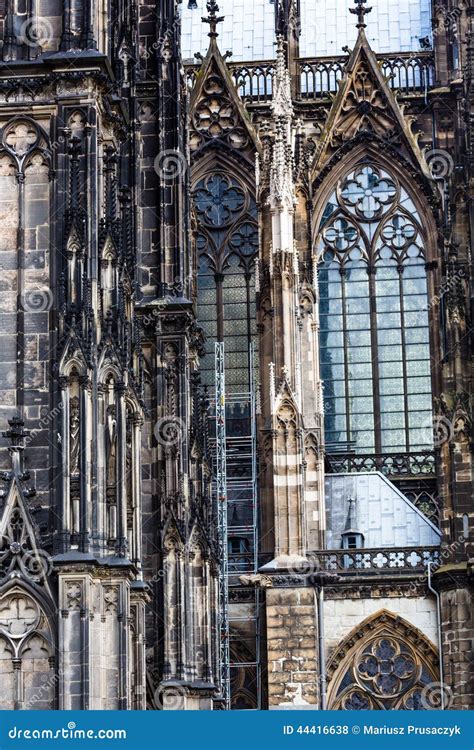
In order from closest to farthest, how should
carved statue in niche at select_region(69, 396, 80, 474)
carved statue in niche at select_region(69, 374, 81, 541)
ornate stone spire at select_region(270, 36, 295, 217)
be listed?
carved statue in niche at select_region(69, 374, 81, 541), carved statue in niche at select_region(69, 396, 80, 474), ornate stone spire at select_region(270, 36, 295, 217)

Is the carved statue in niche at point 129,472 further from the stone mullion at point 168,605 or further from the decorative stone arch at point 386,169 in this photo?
the decorative stone arch at point 386,169

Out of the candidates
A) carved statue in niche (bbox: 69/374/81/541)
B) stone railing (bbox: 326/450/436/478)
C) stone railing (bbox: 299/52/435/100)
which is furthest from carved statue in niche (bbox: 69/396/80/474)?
stone railing (bbox: 299/52/435/100)

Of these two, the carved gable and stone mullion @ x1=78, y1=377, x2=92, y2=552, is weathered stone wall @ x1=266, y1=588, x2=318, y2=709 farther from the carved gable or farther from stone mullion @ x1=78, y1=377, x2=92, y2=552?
stone mullion @ x1=78, y1=377, x2=92, y2=552

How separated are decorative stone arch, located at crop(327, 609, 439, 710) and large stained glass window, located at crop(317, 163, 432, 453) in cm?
569

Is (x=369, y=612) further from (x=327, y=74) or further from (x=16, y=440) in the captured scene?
(x=16, y=440)

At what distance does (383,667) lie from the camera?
50375mm

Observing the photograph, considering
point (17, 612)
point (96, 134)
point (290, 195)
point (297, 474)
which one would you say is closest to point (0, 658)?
point (17, 612)

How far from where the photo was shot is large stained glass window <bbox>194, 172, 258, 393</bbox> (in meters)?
55.4

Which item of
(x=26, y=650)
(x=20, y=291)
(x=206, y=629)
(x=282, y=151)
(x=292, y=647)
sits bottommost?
(x=26, y=650)

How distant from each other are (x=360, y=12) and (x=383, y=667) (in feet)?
59.3

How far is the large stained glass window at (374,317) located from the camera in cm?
5456

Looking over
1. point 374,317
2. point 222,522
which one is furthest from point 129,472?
point 374,317

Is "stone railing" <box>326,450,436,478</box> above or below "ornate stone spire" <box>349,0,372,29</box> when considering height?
below

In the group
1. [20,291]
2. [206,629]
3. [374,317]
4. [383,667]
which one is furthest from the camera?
[374,317]
